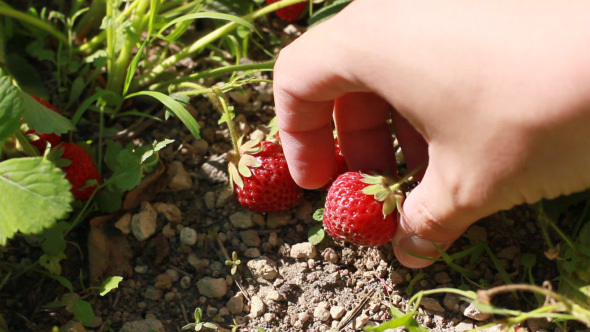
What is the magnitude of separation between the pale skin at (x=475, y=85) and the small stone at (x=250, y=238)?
41 centimetres

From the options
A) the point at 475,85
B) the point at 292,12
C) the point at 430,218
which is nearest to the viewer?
the point at 475,85

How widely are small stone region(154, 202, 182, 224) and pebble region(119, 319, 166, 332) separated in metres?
0.25

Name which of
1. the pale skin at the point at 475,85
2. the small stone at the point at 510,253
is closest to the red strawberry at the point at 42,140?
the pale skin at the point at 475,85

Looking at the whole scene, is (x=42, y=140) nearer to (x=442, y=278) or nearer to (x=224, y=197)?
(x=224, y=197)

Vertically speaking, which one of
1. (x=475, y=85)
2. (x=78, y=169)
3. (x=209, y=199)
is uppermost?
(x=475, y=85)

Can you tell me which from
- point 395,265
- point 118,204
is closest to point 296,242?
point 395,265

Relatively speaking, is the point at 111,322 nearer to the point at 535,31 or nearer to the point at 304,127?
the point at 304,127

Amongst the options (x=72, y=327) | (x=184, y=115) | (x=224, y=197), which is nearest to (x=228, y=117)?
(x=184, y=115)

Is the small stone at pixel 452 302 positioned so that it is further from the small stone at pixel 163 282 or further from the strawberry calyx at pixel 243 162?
the small stone at pixel 163 282

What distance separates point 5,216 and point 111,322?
338 mm

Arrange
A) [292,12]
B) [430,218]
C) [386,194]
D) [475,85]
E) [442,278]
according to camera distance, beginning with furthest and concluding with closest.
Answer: [292,12] → [442,278] → [386,194] → [430,218] → [475,85]

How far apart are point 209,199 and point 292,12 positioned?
0.57m

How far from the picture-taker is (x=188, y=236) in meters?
1.45

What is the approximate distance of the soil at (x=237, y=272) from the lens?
1329 millimetres
